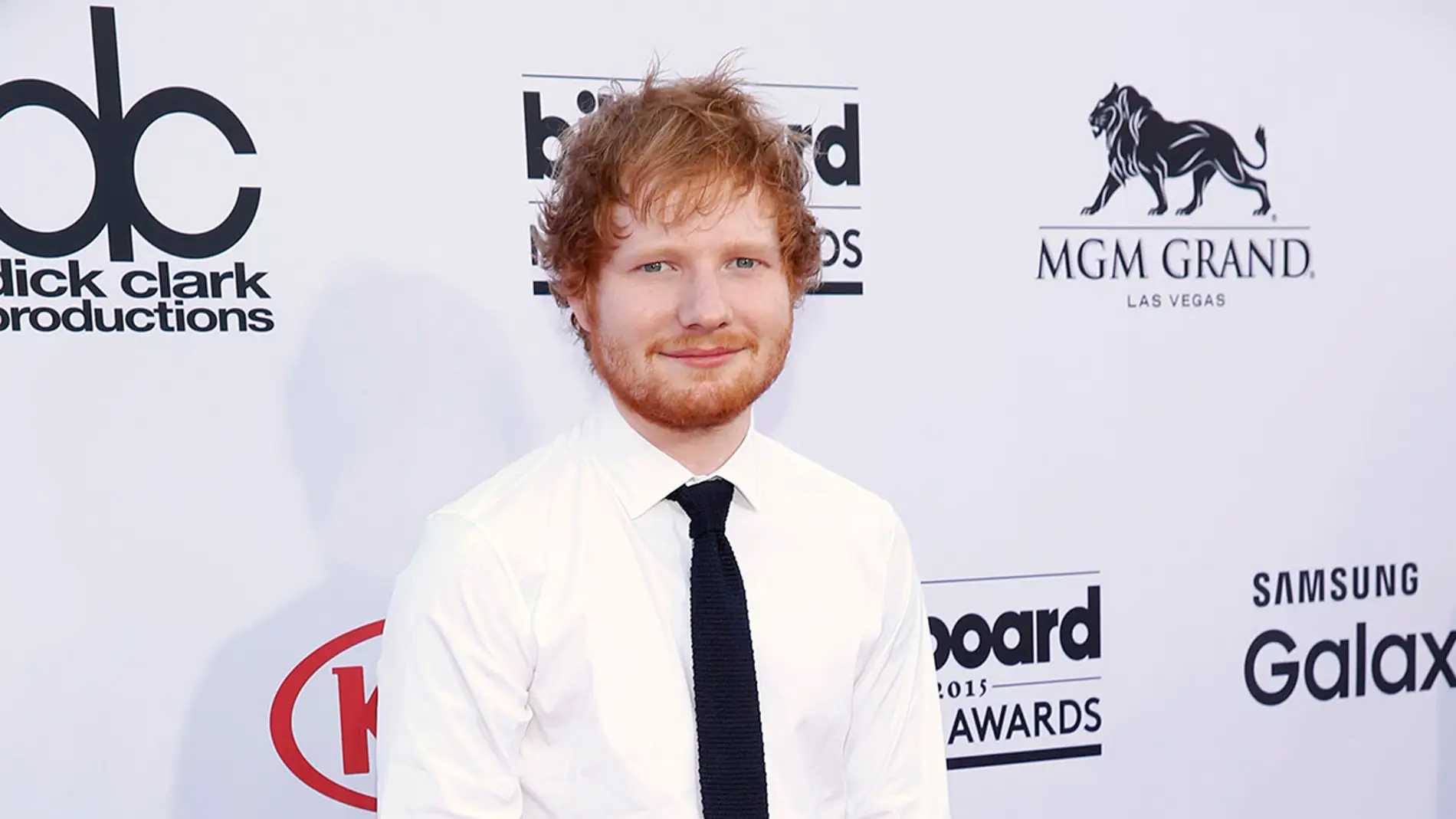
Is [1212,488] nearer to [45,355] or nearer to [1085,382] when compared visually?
[1085,382]

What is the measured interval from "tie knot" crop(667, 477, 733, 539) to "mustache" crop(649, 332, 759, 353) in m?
0.20

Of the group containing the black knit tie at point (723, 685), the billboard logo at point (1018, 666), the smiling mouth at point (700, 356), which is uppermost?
the smiling mouth at point (700, 356)

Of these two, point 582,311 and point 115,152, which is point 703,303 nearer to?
point 582,311

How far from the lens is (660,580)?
138 cm

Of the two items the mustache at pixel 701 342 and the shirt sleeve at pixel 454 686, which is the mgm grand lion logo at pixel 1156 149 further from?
the shirt sleeve at pixel 454 686

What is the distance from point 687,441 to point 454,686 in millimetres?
426

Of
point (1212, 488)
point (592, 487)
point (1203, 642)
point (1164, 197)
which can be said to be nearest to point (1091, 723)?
point (1203, 642)

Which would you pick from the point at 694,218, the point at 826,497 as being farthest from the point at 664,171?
the point at 826,497

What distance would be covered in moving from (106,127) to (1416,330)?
9.09 ft

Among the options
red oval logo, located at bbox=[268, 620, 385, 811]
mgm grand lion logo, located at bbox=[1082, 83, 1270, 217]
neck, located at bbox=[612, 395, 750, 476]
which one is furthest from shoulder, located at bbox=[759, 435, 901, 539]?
mgm grand lion logo, located at bbox=[1082, 83, 1270, 217]

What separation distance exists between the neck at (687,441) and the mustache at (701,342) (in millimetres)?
127

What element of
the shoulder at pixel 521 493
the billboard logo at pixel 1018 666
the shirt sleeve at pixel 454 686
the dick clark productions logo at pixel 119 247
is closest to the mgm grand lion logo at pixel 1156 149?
the billboard logo at pixel 1018 666

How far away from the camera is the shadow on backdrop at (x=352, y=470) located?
1.90 metres

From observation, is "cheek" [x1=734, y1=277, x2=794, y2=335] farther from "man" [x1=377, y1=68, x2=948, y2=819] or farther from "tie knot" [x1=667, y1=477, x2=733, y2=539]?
"tie knot" [x1=667, y1=477, x2=733, y2=539]
